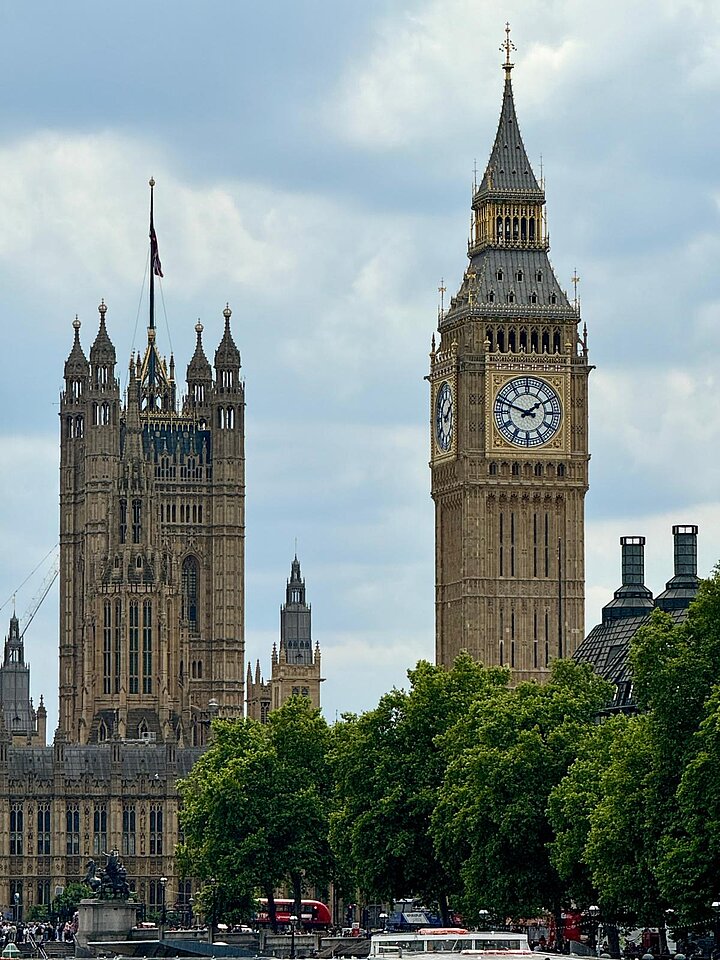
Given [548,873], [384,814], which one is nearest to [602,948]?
[548,873]

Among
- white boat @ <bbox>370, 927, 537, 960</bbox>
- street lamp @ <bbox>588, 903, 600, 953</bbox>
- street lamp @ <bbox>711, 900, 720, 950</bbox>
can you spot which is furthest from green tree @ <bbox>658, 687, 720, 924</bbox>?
street lamp @ <bbox>588, 903, 600, 953</bbox>

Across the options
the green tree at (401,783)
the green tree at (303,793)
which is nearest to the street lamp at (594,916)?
the green tree at (401,783)

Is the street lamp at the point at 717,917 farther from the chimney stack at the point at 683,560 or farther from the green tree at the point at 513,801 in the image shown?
the chimney stack at the point at 683,560

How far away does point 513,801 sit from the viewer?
142 metres

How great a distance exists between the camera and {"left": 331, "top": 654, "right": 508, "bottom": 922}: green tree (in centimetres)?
15838

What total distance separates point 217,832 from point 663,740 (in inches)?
2625

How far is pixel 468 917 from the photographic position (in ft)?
491

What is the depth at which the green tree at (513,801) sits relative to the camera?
463 ft

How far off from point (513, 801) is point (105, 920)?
37409 millimetres

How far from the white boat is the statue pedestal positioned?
5678cm

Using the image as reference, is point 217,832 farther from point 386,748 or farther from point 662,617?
point 662,617

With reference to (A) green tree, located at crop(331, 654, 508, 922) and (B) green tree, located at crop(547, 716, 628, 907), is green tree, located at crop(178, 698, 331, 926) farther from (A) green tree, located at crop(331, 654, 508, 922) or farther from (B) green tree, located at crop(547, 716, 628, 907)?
(B) green tree, located at crop(547, 716, 628, 907)

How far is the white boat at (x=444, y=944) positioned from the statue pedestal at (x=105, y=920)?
2235 inches

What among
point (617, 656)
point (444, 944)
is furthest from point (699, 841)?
point (617, 656)
